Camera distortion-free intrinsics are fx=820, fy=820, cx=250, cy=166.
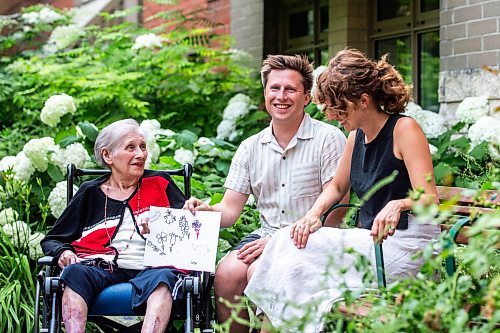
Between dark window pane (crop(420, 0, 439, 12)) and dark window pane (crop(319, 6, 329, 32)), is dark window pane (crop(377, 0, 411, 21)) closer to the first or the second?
dark window pane (crop(420, 0, 439, 12))

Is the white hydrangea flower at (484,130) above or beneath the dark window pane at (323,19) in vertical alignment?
beneath

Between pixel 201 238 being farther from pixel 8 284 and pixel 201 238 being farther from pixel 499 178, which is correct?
pixel 499 178

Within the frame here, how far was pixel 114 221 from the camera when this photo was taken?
4332mm

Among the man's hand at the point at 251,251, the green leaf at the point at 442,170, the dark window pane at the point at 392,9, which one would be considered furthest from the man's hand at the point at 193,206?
the dark window pane at the point at 392,9

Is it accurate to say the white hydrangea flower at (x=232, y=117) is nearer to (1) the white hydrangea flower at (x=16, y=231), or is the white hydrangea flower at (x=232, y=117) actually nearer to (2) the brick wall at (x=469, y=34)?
(2) the brick wall at (x=469, y=34)

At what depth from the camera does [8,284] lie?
4934 millimetres

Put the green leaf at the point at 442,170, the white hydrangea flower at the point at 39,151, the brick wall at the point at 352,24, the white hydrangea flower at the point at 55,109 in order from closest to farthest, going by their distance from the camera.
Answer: the green leaf at the point at 442,170, the white hydrangea flower at the point at 39,151, the white hydrangea flower at the point at 55,109, the brick wall at the point at 352,24

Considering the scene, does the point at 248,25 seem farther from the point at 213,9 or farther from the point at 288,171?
the point at 288,171

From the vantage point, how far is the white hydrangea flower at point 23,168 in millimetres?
5672

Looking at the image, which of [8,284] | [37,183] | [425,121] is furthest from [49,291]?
[425,121]

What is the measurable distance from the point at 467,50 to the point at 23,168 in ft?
12.0

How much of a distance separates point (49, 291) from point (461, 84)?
13.5 ft

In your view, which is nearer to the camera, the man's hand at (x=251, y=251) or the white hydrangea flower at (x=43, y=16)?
the man's hand at (x=251, y=251)

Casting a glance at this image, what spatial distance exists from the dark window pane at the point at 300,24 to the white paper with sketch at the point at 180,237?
589cm
